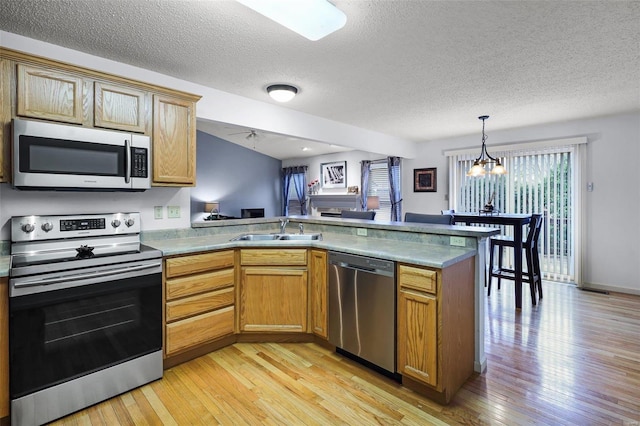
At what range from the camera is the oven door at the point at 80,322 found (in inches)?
66.4

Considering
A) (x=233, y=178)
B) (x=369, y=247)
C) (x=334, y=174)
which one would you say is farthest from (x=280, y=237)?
(x=233, y=178)

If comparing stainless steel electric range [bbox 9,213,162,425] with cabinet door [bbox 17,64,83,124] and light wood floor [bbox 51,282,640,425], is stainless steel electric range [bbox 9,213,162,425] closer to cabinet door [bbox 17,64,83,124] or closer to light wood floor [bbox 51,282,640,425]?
light wood floor [bbox 51,282,640,425]

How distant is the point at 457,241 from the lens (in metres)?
2.38

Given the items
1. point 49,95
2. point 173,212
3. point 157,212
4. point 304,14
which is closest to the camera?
point 304,14

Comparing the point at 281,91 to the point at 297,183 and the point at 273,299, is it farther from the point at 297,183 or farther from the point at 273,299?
the point at 297,183

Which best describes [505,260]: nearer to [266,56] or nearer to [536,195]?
[536,195]

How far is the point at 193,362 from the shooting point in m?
2.42

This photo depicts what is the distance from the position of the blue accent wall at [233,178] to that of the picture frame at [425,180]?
411 cm

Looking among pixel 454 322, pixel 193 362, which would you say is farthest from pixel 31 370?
pixel 454 322

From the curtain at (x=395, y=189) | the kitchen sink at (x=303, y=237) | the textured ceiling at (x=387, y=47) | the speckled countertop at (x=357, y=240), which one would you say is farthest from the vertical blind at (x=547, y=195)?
the kitchen sink at (x=303, y=237)

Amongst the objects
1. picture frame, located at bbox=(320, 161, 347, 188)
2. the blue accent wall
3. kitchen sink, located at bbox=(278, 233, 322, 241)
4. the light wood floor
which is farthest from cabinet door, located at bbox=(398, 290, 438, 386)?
the blue accent wall

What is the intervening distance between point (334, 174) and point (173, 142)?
5298 millimetres

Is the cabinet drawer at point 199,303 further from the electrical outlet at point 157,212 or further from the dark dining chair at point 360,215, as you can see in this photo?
the dark dining chair at point 360,215

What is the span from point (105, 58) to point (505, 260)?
18.8ft
